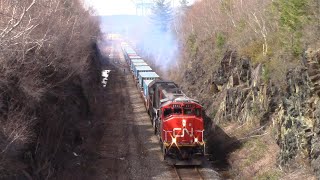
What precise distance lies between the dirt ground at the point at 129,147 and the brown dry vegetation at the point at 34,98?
2358mm

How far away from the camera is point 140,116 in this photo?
37969mm

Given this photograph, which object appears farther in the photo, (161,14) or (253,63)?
(161,14)

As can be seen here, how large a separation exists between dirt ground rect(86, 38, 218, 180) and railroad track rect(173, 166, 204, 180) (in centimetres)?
22

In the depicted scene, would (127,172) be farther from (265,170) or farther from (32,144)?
(265,170)

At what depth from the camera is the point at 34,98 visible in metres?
21.6

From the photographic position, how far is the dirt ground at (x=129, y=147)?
72.5 ft

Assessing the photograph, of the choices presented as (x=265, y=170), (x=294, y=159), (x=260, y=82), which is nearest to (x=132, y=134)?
(x=260, y=82)

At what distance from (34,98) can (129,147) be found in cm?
807

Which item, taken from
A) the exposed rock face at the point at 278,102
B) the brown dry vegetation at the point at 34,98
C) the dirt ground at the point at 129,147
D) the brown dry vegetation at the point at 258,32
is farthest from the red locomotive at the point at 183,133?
the brown dry vegetation at the point at 34,98

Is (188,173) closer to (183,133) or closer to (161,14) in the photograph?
(183,133)

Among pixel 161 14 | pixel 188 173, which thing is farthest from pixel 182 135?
pixel 161 14

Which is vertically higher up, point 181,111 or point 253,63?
point 253,63

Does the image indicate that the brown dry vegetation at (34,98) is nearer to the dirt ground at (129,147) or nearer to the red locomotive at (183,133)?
the dirt ground at (129,147)

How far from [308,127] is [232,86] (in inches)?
545
